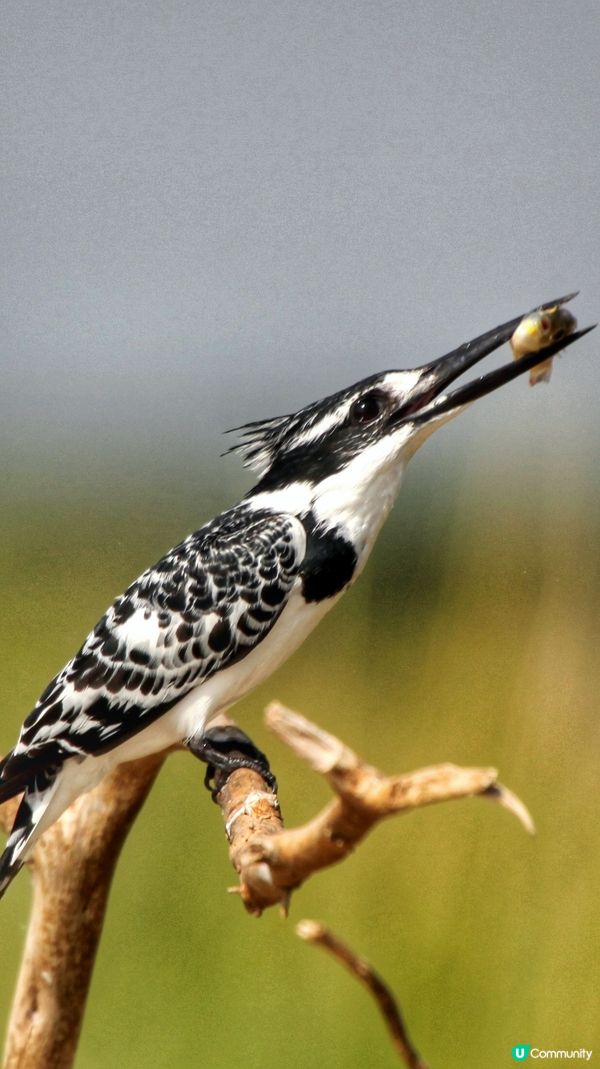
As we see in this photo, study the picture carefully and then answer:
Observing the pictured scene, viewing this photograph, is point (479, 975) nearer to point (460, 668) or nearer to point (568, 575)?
point (460, 668)

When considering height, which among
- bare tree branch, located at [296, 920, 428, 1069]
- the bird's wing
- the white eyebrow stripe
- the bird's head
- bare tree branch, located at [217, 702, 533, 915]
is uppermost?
the white eyebrow stripe

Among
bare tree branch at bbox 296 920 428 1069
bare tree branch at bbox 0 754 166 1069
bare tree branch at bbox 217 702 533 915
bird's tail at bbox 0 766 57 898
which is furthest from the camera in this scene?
bare tree branch at bbox 0 754 166 1069

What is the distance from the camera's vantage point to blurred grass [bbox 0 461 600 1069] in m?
1.69

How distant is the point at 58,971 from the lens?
1336 millimetres

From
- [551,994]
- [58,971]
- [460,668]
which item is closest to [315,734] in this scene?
[58,971]

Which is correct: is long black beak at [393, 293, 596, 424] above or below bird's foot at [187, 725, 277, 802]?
above

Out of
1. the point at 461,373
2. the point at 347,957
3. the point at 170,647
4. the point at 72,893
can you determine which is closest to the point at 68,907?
the point at 72,893

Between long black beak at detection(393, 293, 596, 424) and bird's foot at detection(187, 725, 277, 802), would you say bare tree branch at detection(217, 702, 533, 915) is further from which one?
long black beak at detection(393, 293, 596, 424)

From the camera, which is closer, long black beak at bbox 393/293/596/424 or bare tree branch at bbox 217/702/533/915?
bare tree branch at bbox 217/702/533/915

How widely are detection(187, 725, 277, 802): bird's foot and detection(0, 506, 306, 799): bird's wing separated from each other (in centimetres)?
8

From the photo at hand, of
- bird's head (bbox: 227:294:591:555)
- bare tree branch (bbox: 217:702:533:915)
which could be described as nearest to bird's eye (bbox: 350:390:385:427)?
bird's head (bbox: 227:294:591:555)

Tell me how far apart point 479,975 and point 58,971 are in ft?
2.39
